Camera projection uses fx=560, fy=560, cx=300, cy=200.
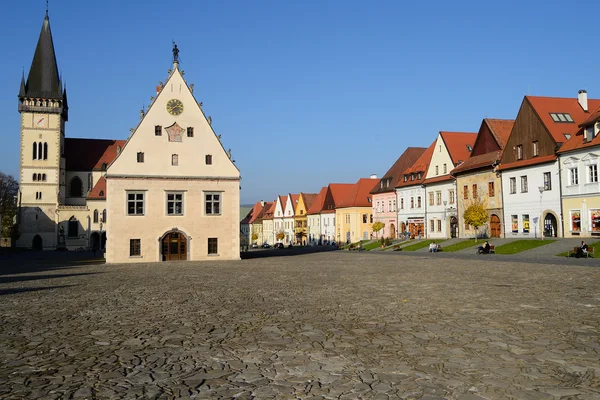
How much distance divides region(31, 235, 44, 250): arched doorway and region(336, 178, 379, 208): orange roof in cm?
5368

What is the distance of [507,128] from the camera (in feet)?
191

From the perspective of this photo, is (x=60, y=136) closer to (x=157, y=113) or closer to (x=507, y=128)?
(x=157, y=113)

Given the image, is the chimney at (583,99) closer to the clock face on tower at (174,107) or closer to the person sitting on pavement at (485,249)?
the person sitting on pavement at (485,249)

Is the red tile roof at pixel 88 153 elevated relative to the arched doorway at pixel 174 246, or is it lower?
elevated

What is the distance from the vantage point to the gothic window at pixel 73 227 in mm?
100812

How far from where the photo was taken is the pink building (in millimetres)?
76300

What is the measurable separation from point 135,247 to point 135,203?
350 centimetres

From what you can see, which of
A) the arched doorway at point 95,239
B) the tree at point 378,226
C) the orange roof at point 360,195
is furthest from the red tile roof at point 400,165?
the arched doorway at point 95,239

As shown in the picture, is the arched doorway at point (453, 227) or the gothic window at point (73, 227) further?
the gothic window at point (73, 227)

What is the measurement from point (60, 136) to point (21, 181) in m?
10.7

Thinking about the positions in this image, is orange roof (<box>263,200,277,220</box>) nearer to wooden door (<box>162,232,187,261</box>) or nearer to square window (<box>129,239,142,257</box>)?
wooden door (<box>162,232,187,261</box>)

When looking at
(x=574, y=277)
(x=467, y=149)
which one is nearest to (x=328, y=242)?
(x=467, y=149)

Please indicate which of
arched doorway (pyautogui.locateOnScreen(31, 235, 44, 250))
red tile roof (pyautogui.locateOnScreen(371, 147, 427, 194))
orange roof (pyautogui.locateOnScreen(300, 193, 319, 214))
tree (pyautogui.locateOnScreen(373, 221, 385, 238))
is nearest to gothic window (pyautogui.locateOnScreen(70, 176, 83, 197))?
arched doorway (pyautogui.locateOnScreen(31, 235, 44, 250))

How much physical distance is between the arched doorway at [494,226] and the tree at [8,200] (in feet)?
284
